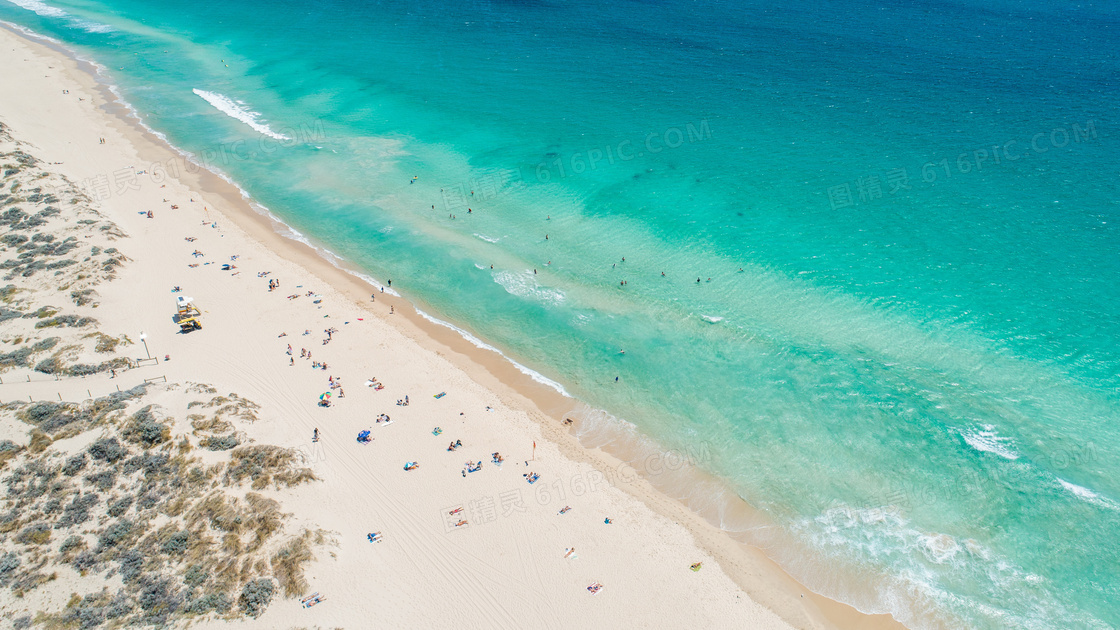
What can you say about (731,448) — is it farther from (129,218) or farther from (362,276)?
(129,218)

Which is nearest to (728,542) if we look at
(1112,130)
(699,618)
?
(699,618)

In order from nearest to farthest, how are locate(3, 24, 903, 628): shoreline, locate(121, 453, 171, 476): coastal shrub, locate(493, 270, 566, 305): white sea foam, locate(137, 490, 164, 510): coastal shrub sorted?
locate(137, 490, 164, 510): coastal shrub
locate(121, 453, 171, 476): coastal shrub
locate(3, 24, 903, 628): shoreline
locate(493, 270, 566, 305): white sea foam

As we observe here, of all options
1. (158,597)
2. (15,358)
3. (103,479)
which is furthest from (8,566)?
(15,358)

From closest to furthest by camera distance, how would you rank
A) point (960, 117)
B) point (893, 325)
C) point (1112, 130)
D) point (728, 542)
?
1. point (728, 542)
2. point (893, 325)
3. point (1112, 130)
4. point (960, 117)

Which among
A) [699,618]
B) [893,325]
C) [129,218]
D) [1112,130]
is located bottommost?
[699,618]

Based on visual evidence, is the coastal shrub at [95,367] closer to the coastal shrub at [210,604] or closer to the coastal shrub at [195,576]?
the coastal shrub at [195,576]

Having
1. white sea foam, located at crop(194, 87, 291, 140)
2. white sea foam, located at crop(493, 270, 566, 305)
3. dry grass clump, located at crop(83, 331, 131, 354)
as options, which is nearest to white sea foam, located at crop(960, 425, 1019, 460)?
white sea foam, located at crop(493, 270, 566, 305)

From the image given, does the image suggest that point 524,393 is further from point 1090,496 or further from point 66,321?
point 1090,496

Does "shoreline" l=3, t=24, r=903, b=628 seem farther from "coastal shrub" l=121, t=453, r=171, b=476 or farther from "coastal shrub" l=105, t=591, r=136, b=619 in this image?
"coastal shrub" l=105, t=591, r=136, b=619
